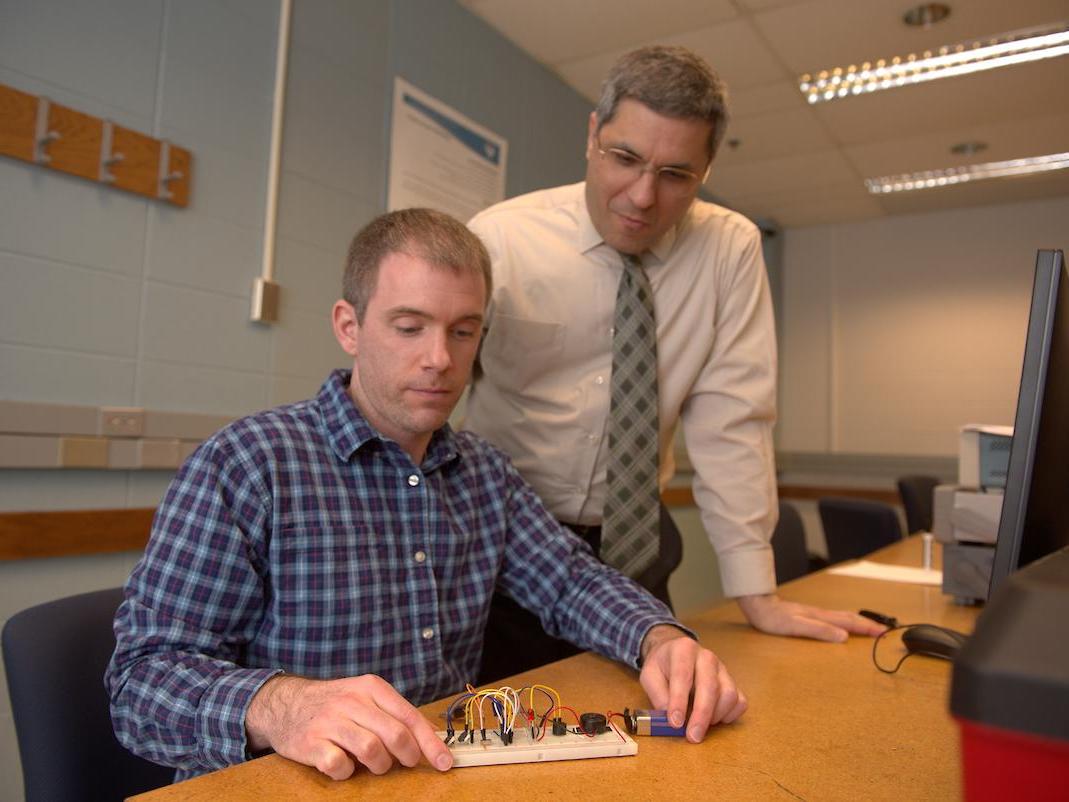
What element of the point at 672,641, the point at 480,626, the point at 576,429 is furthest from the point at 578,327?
the point at 672,641

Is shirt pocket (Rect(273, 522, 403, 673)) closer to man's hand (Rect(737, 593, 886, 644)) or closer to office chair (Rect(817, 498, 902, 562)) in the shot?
man's hand (Rect(737, 593, 886, 644))

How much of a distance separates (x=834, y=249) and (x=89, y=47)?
5180mm

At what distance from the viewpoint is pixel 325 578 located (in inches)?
40.3

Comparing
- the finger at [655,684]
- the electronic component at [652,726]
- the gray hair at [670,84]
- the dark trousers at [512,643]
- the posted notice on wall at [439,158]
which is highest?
the posted notice on wall at [439,158]

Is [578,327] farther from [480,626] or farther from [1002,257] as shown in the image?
[1002,257]

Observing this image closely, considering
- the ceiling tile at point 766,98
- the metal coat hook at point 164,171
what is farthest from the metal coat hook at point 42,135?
the ceiling tile at point 766,98

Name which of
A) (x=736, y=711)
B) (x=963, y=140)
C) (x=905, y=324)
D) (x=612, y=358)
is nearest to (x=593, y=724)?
(x=736, y=711)

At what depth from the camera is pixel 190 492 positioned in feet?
3.11

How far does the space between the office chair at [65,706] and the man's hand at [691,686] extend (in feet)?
2.03

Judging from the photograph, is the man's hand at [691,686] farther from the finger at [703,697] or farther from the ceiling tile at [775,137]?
the ceiling tile at [775,137]

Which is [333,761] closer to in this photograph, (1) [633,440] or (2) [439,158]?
(1) [633,440]

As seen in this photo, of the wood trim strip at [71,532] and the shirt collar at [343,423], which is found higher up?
the shirt collar at [343,423]

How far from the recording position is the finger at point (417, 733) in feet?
2.28

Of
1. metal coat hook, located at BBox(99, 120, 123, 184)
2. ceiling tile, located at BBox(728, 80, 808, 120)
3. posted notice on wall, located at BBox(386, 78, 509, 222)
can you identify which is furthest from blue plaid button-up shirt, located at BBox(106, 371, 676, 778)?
ceiling tile, located at BBox(728, 80, 808, 120)
